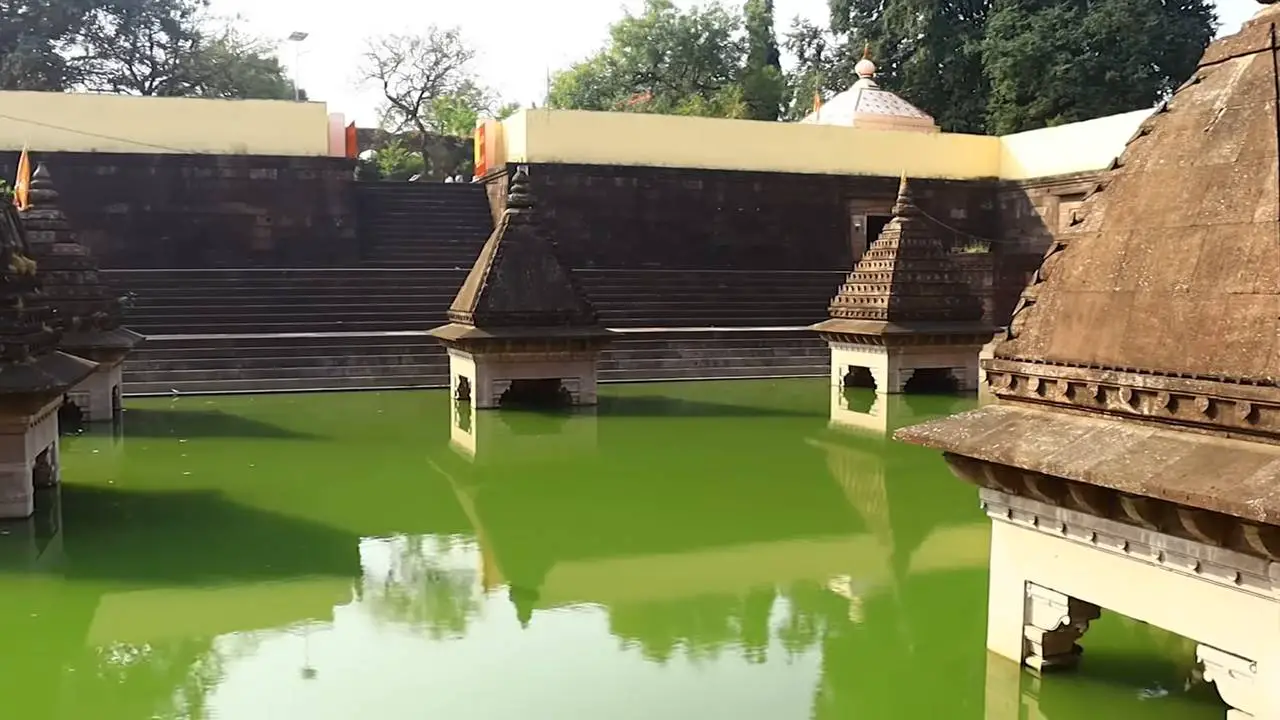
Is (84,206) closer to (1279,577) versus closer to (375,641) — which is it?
(375,641)

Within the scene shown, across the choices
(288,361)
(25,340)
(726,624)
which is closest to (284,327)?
(288,361)

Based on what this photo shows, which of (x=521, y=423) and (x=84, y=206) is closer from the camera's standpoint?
(x=521, y=423)

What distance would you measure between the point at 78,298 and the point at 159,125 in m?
10.0

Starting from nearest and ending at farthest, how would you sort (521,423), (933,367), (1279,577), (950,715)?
(1279,577), (950,715), (521,423), (933,367)

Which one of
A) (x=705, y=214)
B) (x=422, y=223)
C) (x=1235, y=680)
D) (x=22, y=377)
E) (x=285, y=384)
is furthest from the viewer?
(x=705, y=214)

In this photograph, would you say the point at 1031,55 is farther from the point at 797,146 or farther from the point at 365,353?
the point at 365,353

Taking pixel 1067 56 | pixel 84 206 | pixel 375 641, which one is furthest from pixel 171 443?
pixel 1067 56

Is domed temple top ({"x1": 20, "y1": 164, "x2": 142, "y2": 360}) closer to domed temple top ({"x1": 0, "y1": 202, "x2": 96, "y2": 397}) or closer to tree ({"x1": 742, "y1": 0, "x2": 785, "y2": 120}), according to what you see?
domed temple top ({"x1": 0, "y1": 202, "x2": 96, "y2": 397})

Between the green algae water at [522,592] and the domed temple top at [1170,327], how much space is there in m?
0.95

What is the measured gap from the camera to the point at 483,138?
2256 centimetres

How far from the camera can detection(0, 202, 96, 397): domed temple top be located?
19.9ft

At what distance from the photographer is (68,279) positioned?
10.4 metres

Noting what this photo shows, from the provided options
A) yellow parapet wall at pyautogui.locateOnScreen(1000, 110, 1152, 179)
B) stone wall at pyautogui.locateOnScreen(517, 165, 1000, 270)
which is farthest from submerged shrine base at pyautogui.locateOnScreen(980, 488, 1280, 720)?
yellow parapet wall at pyautogui.locateOnScreen(1000, 110, 1152, 179)

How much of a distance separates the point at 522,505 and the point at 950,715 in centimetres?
365
